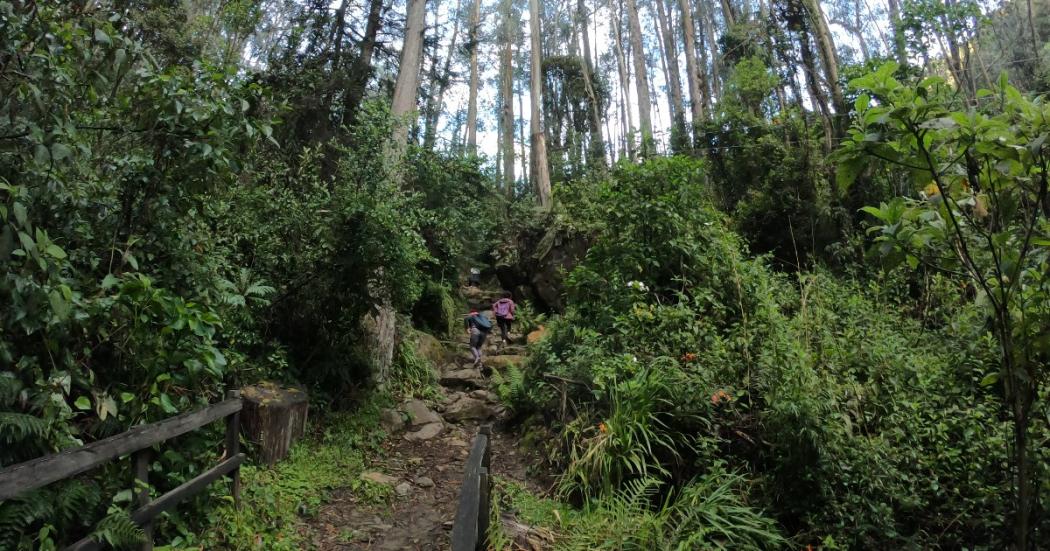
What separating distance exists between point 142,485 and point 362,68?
33.9 ft

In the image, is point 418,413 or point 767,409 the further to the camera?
point 418,413

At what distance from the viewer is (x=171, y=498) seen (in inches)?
131

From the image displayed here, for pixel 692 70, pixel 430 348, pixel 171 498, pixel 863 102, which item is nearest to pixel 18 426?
pixel 171 498

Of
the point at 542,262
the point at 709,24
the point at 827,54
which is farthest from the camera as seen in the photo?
the point at 709,24

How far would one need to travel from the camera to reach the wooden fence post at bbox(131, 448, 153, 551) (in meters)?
3.10

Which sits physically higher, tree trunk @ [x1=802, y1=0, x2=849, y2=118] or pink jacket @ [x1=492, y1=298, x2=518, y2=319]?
tree trunk @ [x1=802, y1=0, x2=849, y2=118]

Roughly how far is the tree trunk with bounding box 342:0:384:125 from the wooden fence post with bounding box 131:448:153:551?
29.1 feet

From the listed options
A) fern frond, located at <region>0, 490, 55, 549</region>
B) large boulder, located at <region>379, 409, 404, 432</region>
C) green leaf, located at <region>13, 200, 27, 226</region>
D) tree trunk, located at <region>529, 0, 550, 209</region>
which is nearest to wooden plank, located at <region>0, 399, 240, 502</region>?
fern frond, located at <region>0, 490, 55, 549</region>

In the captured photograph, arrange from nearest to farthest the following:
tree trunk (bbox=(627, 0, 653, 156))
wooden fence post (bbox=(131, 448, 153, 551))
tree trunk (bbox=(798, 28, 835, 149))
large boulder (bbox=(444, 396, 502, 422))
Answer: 1. wooden fence post (bbox=(131, 448, 153, 551))
2. large boulder (bbox=(444, 396, 502, 422))
3. tree trunk (bbox=(798, 28, 835, 149))
4. tree trunk (bbox=(627, 0, 653, 156))

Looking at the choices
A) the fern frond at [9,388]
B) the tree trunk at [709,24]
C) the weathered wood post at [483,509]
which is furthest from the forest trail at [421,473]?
the tree trunk at [709,24]

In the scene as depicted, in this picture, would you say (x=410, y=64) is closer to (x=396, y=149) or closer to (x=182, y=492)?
(x=396, y=149)

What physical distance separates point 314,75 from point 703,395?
9.59 meters

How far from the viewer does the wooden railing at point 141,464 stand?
2.38m

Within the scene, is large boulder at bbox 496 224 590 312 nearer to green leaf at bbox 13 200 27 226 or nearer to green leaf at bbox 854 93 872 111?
green leaf at bbox 854 93 872 111
